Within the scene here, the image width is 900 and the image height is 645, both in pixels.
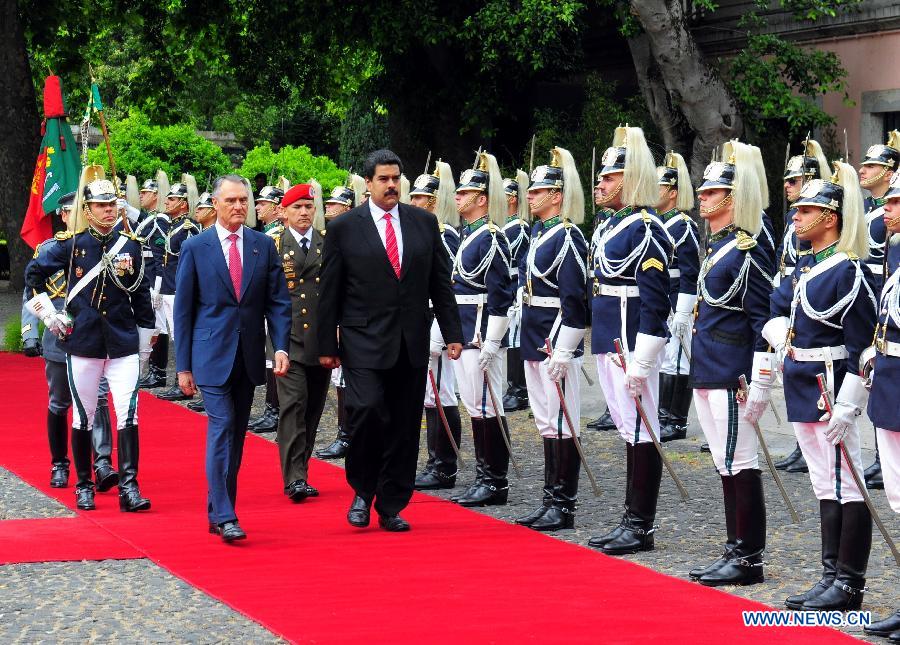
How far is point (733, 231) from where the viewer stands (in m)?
7.22

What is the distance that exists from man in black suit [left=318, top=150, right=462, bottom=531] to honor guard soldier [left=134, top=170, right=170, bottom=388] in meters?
6.98

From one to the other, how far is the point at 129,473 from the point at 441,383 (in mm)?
2331

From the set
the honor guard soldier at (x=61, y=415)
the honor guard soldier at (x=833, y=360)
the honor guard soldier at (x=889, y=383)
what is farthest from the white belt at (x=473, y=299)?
the honor guard soldier at (x=889, y=383)

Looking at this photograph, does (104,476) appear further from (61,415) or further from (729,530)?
(729,530)

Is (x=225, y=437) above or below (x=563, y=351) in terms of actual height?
below

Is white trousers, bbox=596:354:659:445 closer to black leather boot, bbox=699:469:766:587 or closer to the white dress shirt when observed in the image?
black leather boot, bbox=699:469:766:587

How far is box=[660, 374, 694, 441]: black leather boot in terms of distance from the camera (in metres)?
11.7

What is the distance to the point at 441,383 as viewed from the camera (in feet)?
33.6

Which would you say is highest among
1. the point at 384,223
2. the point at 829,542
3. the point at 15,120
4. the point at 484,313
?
the point at 15,120

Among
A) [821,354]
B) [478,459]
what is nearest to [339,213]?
[478,459]

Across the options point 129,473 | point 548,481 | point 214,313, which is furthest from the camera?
point 129,473

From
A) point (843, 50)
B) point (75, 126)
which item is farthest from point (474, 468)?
point (75, 126)

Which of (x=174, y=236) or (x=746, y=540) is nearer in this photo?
(x=746, y=540)

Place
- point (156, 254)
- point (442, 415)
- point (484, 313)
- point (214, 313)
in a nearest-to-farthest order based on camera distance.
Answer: point (214, 313), point (484, 313), point (442, 415), point (156, 254)
